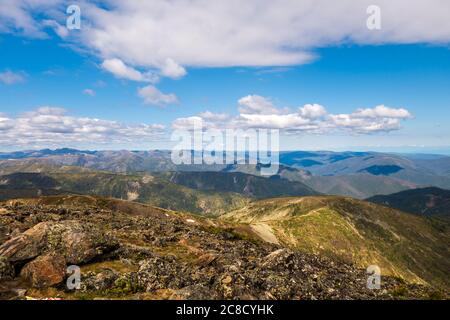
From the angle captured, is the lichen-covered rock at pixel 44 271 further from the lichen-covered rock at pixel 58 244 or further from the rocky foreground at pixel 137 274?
the lichen-covered rock at pixel 58 244

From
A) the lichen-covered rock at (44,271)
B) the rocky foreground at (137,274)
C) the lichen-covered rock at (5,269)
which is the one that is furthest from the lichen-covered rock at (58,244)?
the lichen-covered rock at (44,271)

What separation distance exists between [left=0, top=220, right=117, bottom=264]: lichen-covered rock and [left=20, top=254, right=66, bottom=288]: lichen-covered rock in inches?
93.2

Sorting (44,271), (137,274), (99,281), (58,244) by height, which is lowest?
(137,274)

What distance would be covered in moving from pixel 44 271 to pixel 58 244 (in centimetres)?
683

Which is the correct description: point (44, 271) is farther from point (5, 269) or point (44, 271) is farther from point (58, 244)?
point (58, 244)

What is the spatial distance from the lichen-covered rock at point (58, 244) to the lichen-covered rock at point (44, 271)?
2.37 meters

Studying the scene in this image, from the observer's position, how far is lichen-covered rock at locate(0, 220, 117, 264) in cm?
4266

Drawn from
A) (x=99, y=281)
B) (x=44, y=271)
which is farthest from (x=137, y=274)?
(x=44, y=271)

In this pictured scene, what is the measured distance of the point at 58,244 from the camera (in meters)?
45.9

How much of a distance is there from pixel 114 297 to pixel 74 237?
1454cm

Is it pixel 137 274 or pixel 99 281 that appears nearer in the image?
pixel 99 281

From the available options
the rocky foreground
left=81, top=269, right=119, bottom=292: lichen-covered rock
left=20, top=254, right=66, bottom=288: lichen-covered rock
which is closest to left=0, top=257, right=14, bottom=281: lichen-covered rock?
the rocky foreground

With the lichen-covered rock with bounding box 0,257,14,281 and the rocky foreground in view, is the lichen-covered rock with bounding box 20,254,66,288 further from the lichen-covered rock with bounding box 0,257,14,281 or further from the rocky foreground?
the lichen-covered rock with bounding box 0,257,14,281

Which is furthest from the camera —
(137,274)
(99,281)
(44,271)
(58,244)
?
(58,244)
